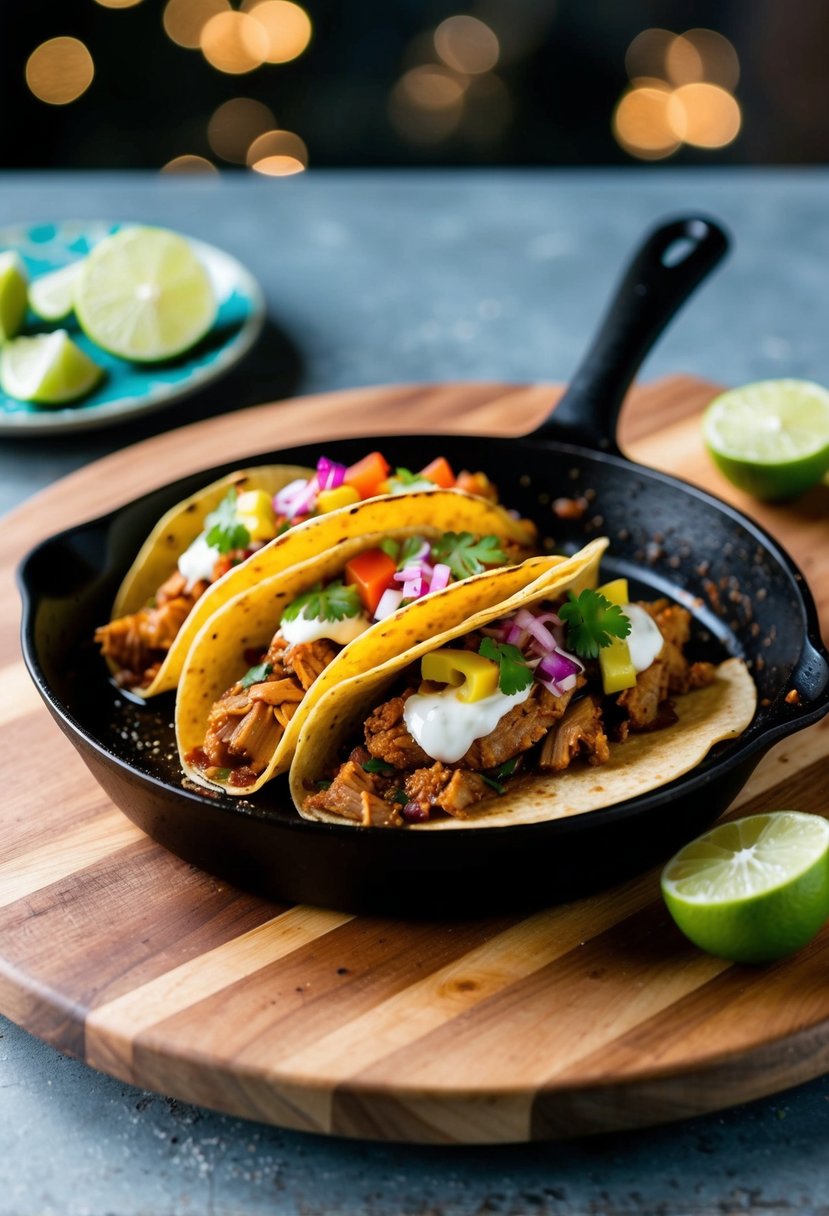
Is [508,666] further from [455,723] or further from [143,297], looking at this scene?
[143,297]

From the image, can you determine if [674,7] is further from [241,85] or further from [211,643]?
[211,643]

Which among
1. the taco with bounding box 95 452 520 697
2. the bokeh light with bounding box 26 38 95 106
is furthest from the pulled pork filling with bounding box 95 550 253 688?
the bokeh light with bounding box 26 38 95 106

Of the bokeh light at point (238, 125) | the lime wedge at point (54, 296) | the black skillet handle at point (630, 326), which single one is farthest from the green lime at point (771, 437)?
the bokeh light at point (238, 125)

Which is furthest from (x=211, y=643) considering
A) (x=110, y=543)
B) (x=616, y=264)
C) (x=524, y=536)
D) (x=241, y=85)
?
(x=241, y=85)

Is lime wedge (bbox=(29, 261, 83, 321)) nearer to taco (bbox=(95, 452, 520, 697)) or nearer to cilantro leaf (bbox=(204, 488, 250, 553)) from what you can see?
taco (bbox=(95, 452, 520, 697))

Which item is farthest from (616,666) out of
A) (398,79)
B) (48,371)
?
(398,79)
